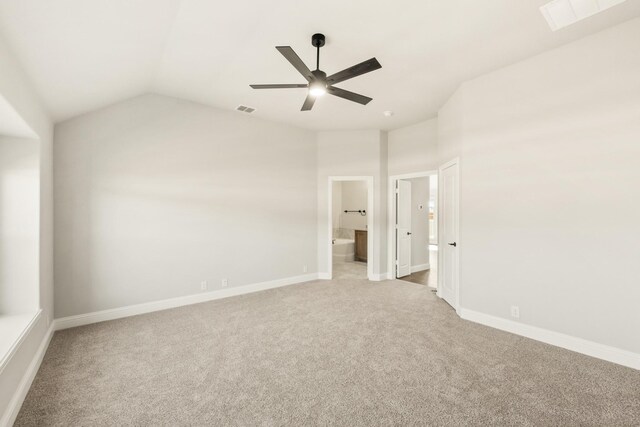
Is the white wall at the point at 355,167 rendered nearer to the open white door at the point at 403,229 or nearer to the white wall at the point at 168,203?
the open white door at the point at 403,229

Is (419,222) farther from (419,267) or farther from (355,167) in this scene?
(355,167)

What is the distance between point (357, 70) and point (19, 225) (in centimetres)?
334

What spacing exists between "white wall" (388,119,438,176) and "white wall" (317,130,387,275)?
0.19 metres

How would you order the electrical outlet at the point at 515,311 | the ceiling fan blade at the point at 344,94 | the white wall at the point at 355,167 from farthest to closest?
the white wall at the point at 355,167 < the electrical outlet at the point at 515,311 < the ceiling fan blade at the point at 344,94

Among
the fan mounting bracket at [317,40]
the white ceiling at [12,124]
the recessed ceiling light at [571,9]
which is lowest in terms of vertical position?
the white ceiling at [12,124]

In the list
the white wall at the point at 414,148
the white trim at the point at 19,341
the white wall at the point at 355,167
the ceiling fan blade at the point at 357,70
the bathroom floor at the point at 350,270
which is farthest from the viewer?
the bathroom floor at the point at 350,270

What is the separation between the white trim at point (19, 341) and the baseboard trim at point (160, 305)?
3.17ft

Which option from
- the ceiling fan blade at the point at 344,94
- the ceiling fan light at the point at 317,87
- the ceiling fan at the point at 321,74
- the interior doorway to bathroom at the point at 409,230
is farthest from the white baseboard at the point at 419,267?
the ceiling fan light at the point at 317,87

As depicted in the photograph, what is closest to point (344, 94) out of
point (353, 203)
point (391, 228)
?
point (391, 228)

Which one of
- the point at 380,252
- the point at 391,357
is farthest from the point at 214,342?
the point at 380,252

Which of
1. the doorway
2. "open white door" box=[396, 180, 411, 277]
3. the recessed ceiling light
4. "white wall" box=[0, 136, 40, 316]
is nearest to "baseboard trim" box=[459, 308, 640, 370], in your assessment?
the doorway

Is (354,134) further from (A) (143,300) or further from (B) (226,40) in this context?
(A) (143,300)

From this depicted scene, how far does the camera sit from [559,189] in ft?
9.56

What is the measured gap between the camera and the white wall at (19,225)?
8.16 feet
